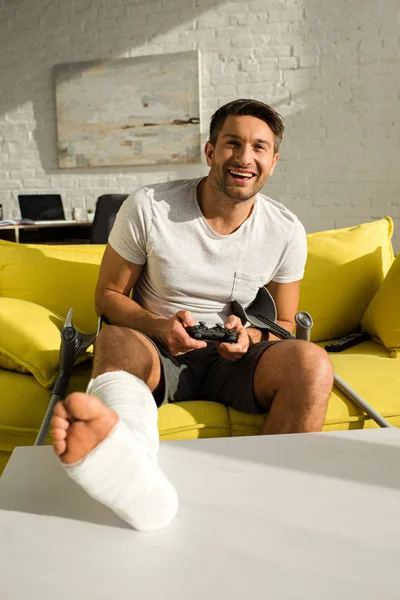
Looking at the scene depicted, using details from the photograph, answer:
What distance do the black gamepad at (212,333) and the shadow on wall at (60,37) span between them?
13.3ft

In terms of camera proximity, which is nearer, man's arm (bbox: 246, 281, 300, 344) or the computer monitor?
man's arm (bbox: 246, 281, 300, 344)

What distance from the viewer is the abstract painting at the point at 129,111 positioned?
5.18m

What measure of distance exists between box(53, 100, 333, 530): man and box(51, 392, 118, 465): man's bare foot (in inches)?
21.6

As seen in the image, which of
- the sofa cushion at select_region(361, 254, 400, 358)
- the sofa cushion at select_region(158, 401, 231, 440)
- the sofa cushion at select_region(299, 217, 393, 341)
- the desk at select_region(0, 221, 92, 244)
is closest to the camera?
the sofa cushion at select_region(158, 401, 231, 440)

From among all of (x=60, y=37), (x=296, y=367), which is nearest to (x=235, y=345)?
(x=296, y=367)

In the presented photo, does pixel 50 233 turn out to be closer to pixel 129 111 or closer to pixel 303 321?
pixel 129 111

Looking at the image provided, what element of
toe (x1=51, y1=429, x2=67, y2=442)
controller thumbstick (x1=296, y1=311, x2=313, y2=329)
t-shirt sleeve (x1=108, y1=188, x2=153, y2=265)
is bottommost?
controller thumbstick (x1=296, y1=311, x2=313, y2=329)

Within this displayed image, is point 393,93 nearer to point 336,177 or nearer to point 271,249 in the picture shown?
point 336,177

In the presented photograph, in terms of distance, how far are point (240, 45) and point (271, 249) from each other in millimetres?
3616

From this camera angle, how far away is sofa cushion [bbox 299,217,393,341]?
7.27ft

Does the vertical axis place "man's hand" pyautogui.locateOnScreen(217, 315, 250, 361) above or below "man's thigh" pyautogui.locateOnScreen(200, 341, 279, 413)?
above

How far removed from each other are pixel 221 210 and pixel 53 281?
65 centimetres

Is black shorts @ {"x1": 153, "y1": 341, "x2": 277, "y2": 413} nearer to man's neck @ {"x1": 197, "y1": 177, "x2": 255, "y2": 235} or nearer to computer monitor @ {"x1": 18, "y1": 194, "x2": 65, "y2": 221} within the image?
man's neck @ {"x1": 197, "y1": 177, "x2": 255, "y2": 235}

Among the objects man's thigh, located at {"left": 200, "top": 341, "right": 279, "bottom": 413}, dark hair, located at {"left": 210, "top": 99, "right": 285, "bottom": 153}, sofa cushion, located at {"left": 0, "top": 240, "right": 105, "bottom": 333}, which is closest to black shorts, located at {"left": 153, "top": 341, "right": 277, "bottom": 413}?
man's thigh, located at {"left": 200, "top": 341, "right": 279, "bottom": 413}
